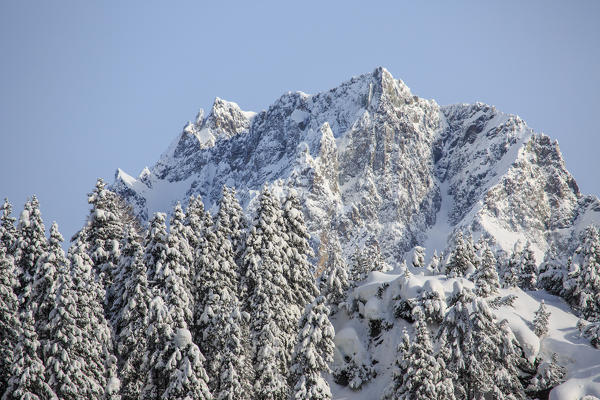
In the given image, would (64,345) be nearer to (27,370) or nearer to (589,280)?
(27,370)

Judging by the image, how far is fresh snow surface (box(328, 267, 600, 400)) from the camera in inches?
1400

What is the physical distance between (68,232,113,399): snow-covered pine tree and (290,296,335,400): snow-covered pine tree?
1185 cm

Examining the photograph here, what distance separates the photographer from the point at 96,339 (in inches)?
1348

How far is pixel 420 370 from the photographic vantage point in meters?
28.1

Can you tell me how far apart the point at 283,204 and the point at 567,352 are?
72.5 feet

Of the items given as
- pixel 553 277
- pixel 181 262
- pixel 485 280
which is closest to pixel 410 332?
pixel 485 280

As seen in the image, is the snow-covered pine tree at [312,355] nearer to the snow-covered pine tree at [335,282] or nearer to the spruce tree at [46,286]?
the snow-covered pine tree at [335,282]

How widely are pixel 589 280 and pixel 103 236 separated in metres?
38.7

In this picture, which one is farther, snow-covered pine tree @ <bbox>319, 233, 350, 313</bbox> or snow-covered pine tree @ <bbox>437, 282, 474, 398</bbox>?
snow-covered pine tree @ <bbox>319, 233, 350, 313</bbox>

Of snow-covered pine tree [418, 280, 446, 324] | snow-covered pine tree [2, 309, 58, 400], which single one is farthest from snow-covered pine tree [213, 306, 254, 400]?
snow-covered pine tree [418, 280, 446, 324]

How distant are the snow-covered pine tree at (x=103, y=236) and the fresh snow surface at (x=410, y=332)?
17416mm

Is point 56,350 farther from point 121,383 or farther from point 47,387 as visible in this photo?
point 121,383

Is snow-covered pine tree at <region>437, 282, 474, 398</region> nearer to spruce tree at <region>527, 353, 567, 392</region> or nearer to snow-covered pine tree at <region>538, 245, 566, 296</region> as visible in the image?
spruce tree at <region>527, 353, 567, 392</region>

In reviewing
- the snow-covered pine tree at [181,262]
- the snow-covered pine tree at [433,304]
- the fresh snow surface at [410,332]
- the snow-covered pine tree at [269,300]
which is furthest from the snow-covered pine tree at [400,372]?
the snow-covered pine tree at [181,262]
